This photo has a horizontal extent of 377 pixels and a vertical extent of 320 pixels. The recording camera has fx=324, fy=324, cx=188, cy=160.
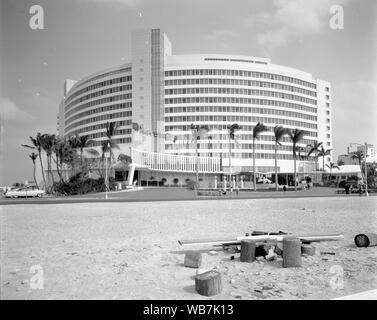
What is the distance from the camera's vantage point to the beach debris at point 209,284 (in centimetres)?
514

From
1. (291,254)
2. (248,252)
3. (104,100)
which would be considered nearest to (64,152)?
(104,100)

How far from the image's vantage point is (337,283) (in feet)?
18.8

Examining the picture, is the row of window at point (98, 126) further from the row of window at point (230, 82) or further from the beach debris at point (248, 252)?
the beach debris at point (248, 252)

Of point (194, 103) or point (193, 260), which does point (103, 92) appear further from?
point (193, 260)

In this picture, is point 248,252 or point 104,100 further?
point 104,100

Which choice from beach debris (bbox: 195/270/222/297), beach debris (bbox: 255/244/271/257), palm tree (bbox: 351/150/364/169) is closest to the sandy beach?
beach debris (bbox: 195/270/222/297)

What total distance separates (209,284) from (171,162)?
79.4 meters

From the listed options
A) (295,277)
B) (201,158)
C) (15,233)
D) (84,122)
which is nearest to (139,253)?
(295,277)

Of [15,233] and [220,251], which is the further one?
[15,233]

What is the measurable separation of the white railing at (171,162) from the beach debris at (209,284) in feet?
198

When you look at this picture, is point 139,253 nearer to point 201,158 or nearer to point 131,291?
point 131,291

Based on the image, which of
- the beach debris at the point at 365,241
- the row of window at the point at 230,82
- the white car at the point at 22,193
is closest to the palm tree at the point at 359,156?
the row of window at the point at 230,82

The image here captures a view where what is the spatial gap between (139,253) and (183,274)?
1.99 m

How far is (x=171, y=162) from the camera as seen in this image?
84.4 meters
